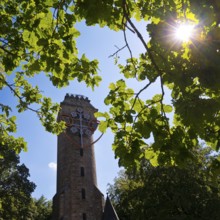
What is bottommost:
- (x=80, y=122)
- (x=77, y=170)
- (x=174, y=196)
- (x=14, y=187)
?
(x=174, y=196)

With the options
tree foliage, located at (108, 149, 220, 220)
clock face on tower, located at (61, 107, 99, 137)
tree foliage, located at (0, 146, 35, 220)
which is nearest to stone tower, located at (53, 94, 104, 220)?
clock face on tower, located at (61, 107, 99, 137)

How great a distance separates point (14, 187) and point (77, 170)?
6.39m

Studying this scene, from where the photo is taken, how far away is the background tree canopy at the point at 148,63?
357 centimetres

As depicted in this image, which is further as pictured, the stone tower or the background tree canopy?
the stone tower

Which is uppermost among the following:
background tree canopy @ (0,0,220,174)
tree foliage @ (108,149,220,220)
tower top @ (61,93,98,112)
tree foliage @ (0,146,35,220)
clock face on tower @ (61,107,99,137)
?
→ tower top @ (61,93,98,112)

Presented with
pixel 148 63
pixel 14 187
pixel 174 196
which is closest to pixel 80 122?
pixel 14 187

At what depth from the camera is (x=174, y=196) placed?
22609mm

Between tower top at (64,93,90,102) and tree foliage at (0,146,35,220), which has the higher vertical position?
tower top at (64,93,90,102)

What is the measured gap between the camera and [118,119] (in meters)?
5.15

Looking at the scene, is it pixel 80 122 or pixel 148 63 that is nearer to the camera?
pixel 148 63

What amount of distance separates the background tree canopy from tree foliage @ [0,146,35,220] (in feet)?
74.9

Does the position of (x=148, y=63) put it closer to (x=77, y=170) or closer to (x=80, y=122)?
(x=77, y=170)

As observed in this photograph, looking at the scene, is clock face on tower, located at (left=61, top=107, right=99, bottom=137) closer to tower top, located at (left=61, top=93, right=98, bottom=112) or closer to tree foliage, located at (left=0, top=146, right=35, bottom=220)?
tower top, located at (left=61, top=93, right=98, bottom=112)

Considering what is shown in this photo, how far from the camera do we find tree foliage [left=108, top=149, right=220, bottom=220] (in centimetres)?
2173
